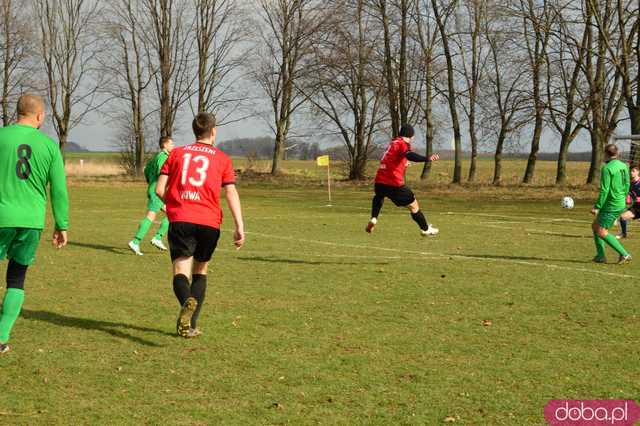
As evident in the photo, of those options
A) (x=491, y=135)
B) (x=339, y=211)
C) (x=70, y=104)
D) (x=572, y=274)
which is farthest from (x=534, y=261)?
(x=70, y=104)

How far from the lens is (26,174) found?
6484 millimetres

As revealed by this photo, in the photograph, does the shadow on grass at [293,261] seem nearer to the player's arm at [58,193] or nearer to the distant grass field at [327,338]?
the distant grass field at [327,338]

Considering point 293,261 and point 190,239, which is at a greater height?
point 190,239

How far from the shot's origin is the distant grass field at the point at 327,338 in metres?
5.45

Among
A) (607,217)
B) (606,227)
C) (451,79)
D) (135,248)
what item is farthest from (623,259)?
(451,79)

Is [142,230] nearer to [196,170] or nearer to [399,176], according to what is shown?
[399,176]

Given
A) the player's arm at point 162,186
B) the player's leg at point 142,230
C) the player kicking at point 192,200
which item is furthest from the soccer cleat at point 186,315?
the player's leg at point 142,230

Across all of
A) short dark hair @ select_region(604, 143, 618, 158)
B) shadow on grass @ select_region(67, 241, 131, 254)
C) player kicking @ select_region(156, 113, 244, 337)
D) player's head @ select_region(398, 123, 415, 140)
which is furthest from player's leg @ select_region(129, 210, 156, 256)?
short dark hair @ select_region(604, 143, 618, 158)

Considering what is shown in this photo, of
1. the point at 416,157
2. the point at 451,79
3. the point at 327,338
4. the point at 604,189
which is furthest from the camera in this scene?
the point at 451,79

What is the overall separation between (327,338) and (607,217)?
23.0ft

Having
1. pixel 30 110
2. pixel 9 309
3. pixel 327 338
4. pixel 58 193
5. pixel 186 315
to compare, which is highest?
pixel 30 110

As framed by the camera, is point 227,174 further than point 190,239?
Yes

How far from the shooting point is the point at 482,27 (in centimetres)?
4859

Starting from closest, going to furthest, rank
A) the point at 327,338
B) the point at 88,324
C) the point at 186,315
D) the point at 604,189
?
the point at 186,315
the point at 327,338
the point at 88,324
the point at 604,189
